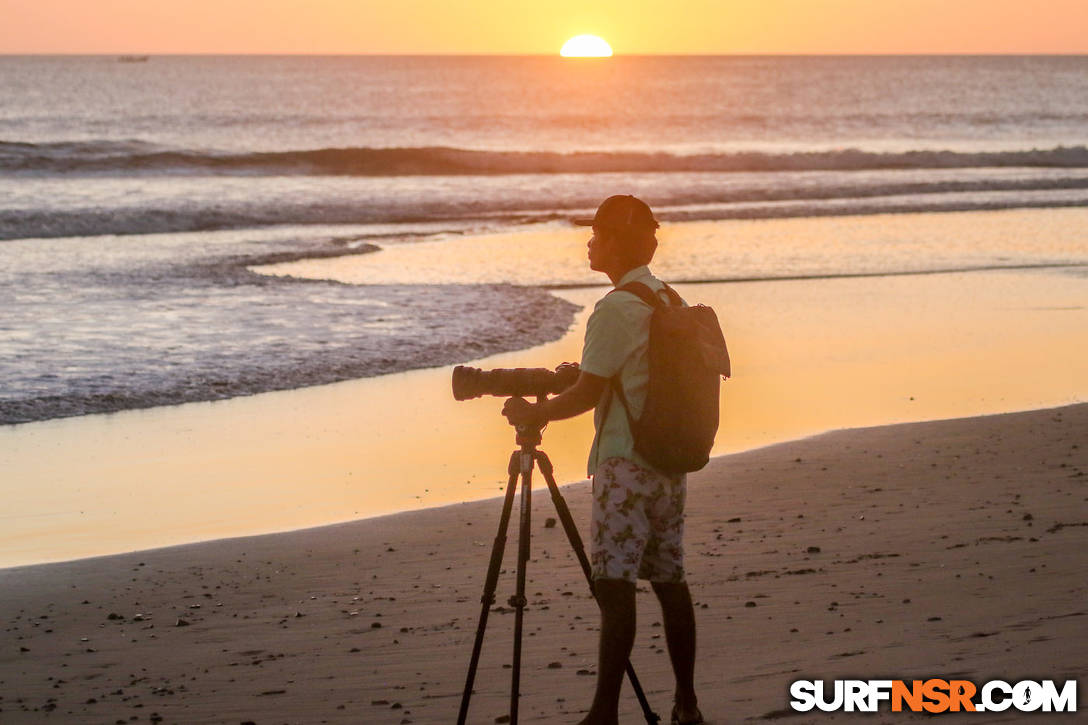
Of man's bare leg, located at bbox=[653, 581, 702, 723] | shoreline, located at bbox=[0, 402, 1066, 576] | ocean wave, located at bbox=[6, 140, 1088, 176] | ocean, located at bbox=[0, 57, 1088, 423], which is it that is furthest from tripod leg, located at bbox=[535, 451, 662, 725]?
ocean wave, located at bbox=[6, 140, 1088, 176]

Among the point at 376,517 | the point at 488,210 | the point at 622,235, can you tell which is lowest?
the point at 622,235

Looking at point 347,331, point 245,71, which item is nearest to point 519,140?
point 347,331

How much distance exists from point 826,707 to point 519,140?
54.7 m

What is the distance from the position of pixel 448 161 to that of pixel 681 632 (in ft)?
129

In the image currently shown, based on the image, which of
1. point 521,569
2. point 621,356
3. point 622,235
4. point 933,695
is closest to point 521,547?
point 521,569

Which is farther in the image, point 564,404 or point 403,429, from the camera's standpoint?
point 403,429

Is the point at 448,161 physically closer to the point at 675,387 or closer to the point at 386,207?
the point at 386,207

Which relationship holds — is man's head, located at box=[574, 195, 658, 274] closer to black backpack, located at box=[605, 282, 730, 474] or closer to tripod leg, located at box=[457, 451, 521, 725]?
black backpack, located at box=[605, 282, 730, 474]

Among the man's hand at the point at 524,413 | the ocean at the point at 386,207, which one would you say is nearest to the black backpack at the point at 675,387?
the man's hand at the point at 524,413

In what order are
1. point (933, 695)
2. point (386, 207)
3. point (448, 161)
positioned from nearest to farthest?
point (933, 695), point (386, 207), point (448, 161)

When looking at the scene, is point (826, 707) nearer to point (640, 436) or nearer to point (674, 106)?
point (640, 436)

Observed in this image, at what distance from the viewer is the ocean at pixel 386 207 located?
42.5ft

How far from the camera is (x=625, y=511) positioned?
13.4 feet

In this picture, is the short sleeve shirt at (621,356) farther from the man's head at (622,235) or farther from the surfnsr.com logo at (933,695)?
the surfnsr.com logo at (933,695)
